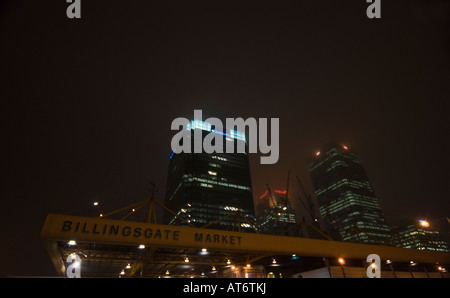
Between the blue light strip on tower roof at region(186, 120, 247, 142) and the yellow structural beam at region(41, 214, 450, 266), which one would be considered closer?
the yellow structural beam at region(41, 214, 450, 266)

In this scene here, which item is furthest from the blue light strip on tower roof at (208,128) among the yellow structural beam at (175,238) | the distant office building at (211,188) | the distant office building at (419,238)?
the yellow structural beam at (175,238)

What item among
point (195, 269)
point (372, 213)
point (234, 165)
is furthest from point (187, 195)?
point (372, 213)

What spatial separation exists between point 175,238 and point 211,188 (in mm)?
121246

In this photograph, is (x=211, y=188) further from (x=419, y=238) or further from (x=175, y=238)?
(x=419, y=238)

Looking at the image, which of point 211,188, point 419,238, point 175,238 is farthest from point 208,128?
point 419,238

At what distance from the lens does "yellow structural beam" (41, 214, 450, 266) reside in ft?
40.1

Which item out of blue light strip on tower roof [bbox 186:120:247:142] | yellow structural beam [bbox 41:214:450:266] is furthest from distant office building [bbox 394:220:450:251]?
yellow structural beam [bbox 41:214:450:266]

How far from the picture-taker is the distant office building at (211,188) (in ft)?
412

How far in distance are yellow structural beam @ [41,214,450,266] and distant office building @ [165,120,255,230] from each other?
104395 mm

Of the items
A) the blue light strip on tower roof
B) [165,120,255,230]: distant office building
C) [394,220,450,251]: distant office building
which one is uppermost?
the blue light strip on tower roof

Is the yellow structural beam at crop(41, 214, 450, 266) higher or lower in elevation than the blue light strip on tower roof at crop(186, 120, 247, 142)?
lower

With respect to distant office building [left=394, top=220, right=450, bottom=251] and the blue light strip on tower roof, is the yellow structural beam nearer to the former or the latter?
the blue light strip on tower roof

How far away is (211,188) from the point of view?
13400 cm
